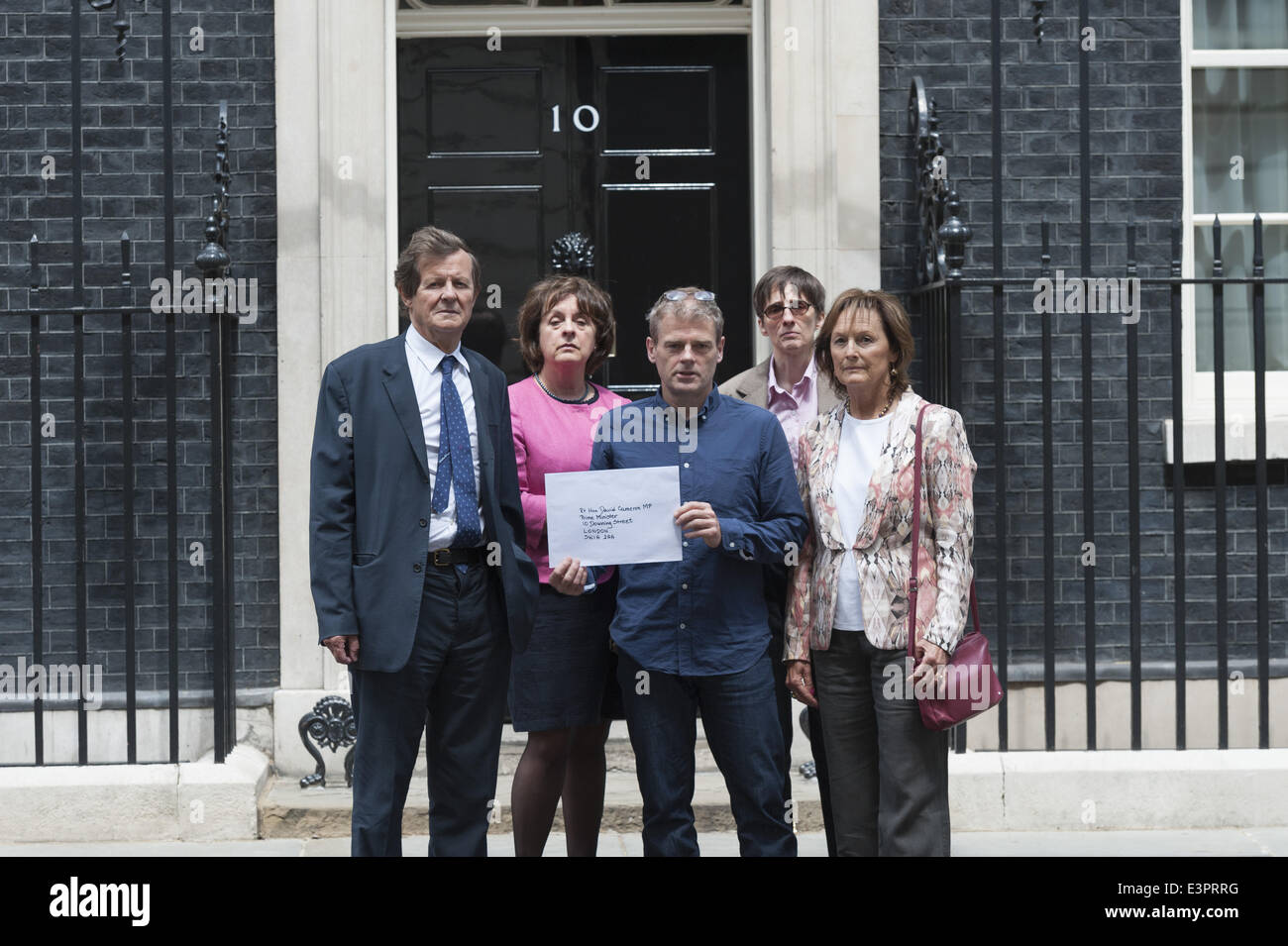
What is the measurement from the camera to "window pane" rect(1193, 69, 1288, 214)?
23.3ft

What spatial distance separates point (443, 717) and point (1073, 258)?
3.91 m

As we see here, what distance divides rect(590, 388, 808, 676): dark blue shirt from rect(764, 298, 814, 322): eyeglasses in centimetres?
38

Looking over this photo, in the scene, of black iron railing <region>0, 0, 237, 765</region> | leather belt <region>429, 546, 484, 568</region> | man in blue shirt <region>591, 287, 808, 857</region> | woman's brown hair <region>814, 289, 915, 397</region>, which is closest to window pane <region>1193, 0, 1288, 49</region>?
woman's brown hair <region>814, 289, 915, 397</region>

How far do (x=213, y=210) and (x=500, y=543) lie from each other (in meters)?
2.90

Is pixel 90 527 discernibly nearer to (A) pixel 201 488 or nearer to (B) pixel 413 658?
(A) pixel 201 488

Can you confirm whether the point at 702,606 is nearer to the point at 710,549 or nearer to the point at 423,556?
the point at 710,549

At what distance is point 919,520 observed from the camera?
409cm

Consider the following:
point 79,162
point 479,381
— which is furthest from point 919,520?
point 79,162

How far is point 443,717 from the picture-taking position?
427cm

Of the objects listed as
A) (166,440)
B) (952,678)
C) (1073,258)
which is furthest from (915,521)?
(166,440)

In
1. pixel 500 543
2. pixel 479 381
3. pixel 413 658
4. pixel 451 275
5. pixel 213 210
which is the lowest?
pixel 413 658

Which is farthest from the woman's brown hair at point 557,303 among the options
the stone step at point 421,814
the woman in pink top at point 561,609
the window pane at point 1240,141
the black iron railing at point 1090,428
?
the window pane at point 1240,141

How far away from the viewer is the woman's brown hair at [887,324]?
4160 millimetres

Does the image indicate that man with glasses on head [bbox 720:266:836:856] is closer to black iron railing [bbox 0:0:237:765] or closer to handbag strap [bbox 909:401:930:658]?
handbag strap [bbox 909:401:930:658]
